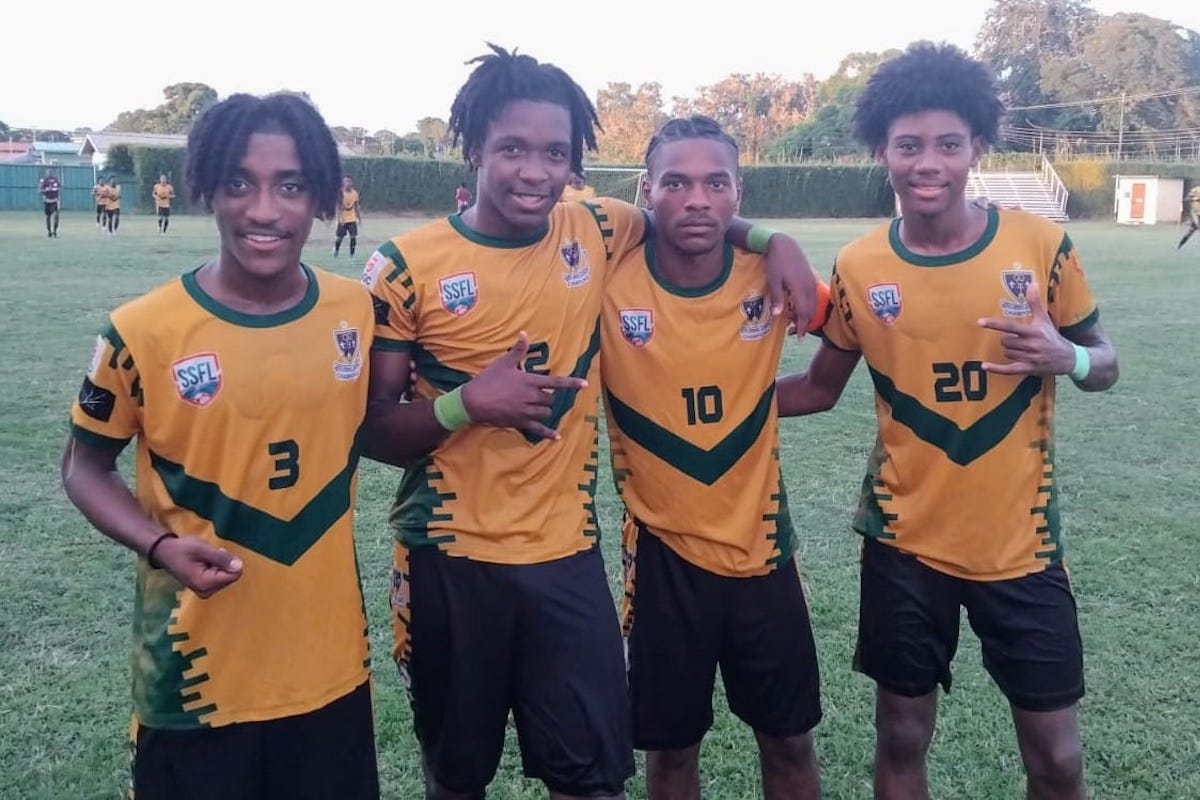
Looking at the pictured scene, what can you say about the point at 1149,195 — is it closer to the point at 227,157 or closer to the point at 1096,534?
the point at 1096,534

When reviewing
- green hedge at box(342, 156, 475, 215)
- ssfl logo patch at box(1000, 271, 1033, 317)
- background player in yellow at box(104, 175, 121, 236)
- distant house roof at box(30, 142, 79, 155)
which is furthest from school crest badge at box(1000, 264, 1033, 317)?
distant house roof at box(30, 142, 79, 155)

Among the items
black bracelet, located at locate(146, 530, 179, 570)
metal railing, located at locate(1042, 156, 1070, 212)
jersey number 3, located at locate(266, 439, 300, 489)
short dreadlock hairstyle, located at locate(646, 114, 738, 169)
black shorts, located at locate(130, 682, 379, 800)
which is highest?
metal railing, located at locate(1042, 156, 1070, 212)

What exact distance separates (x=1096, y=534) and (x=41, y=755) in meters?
4.85

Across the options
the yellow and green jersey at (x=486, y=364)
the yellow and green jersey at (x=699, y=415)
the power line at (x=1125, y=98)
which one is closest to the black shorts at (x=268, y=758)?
the yellow and green jersey at (x=486, y=364)

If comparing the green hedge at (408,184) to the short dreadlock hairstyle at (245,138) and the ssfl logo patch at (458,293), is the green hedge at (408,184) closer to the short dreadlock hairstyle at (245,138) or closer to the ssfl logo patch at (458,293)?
the ssfl logo patch at (458,293)

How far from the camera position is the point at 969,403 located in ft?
10.2

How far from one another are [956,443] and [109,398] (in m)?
2.16

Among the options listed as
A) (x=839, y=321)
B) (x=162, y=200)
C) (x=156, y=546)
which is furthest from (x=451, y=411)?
(x=162, y=200)

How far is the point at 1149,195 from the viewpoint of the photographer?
1743 inches

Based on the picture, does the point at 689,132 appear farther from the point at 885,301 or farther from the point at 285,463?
the point at 285,463

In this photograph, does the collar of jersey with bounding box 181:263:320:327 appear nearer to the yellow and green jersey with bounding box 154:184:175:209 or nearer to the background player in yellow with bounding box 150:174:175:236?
the background player in yellow with bounding box 150:174:175:236

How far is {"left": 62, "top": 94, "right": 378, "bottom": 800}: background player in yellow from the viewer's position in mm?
2451

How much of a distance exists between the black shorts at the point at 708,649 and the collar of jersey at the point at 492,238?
869 millimetres

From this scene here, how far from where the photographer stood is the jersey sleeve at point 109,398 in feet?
7.94
